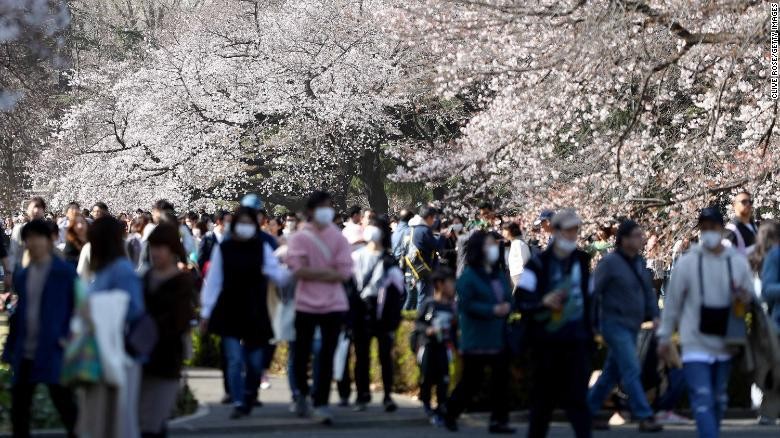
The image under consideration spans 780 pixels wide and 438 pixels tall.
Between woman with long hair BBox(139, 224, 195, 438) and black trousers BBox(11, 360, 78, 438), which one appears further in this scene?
black trousers BBox(11, 360, 78, 438)

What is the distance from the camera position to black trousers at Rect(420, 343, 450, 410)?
38.3ft

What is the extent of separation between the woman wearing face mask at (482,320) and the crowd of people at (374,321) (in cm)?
1

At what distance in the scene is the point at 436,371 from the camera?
1176 cm

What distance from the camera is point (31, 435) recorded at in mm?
10406

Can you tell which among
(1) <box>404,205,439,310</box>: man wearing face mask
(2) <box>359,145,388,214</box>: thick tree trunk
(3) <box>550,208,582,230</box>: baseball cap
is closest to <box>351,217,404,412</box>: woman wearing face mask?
(3) <box>550,208,582,230</box>: baseball cap

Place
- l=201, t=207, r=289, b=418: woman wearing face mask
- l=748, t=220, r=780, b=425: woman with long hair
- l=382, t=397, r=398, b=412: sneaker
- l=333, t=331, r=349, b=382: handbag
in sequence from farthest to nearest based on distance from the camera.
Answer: l=333, t=331, r=349, b=382: handbag, l=382, t=397, r=398, b=412: sneaker, l=201, t=207, r=289, b=418: woman wearing face mask, l=748, t=220, r=780, b=425: woman with long hair

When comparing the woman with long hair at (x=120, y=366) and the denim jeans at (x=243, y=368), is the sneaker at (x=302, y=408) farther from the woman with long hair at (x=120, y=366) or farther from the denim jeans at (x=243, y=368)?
the woman with long hair at (x=120, y=366)

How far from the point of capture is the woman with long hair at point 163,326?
795 cm

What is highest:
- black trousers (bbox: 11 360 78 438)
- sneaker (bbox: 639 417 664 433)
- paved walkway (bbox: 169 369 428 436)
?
black trousers (bbox: 11 360 78 438)

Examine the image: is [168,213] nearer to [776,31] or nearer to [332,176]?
[776,31]

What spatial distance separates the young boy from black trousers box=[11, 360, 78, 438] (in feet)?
10.6

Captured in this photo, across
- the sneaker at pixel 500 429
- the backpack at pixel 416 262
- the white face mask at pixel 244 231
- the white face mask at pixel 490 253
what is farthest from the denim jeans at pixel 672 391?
the backpack at pixel 416 262

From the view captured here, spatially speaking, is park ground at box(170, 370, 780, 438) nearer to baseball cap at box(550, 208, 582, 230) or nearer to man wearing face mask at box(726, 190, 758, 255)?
man wearing face mask at box(726, 190, 758, 255)

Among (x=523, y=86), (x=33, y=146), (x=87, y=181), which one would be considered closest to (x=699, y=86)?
(x=523, y=86)
